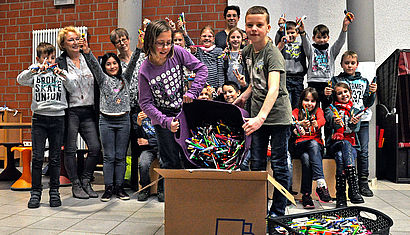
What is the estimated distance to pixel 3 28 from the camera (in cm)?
606

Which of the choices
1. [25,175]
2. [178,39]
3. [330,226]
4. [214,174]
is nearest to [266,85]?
[214,174]

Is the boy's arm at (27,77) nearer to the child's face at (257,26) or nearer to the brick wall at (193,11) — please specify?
the child's face at (257,26)

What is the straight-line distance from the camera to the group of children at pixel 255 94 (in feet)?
6.71

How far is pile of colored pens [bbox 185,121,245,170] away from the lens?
1.79 metres

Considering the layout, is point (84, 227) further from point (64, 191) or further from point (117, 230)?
point (64, 191)

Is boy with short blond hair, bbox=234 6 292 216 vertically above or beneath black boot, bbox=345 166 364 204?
above

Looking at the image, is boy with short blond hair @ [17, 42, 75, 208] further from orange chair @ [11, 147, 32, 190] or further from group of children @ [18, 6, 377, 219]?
orange chair @ [11, 147, 32, 190]

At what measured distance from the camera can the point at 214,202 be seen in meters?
1.65

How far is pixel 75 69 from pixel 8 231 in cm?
153

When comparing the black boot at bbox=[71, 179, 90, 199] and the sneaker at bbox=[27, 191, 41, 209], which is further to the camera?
the black boot at bbox=[71, 179, 90, 199]

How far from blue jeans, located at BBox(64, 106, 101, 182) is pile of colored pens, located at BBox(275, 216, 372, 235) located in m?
2.02

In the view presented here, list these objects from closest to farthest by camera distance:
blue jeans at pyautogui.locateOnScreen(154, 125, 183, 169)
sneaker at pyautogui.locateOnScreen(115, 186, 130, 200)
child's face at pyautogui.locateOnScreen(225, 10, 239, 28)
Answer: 1. blue jeans at pyautogui.locateOnScreen(154, 125, 183, 169)
2. sneaker at pyautogui.locateOnScreen(115, 186, 130, 200)
3. child's face at pyautogui.locateOnScreen(225, 10, 239, 28)

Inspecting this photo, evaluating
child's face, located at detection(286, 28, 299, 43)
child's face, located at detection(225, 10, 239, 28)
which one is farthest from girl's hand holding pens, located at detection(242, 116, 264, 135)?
child's face, located at detection(225, 10, 239, 28)

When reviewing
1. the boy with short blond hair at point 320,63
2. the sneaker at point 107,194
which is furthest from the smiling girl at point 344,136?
the sneaker at point 107,194
